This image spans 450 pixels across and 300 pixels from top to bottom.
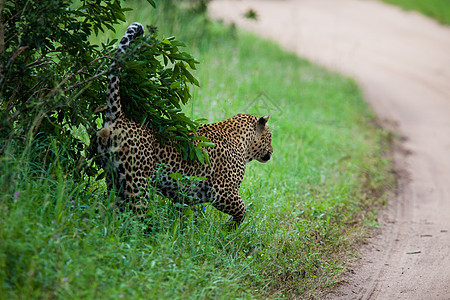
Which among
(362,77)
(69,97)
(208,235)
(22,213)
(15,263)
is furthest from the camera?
(362,77)

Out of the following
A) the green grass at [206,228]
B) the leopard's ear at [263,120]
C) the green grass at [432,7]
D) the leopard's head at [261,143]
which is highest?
the green grass at [432,7]

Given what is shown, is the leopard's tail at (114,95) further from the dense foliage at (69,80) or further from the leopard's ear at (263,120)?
the leopard's ear at (263,120)

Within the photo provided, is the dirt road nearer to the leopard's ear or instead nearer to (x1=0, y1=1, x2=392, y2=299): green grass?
(x1=0, y1=1, x2=392, y2=299): green grass

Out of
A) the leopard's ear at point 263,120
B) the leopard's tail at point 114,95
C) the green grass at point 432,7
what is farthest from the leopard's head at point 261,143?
the green grass at point 432,7

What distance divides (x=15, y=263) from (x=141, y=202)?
1369mm

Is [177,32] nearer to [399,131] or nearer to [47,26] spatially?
[399,131]

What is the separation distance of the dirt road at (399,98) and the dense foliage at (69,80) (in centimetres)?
276

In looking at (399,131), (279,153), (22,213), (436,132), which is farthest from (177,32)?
(22,213)

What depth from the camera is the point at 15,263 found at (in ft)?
12.4

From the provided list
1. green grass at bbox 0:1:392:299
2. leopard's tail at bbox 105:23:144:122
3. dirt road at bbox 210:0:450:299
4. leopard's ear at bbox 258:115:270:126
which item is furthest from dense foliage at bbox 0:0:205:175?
dirt road at bbox 210:0:450:299

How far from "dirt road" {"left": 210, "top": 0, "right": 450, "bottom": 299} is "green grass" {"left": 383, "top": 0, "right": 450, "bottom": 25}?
0.52m

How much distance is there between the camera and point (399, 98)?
14.7 m

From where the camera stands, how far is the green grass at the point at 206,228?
390cm

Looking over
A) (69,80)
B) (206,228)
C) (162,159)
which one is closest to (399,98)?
(206,228)
